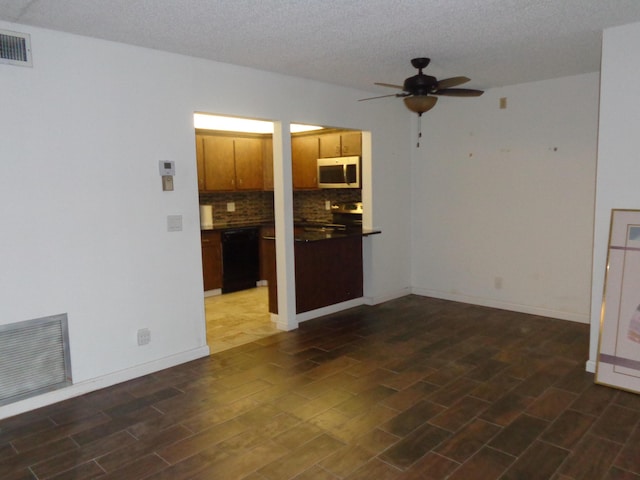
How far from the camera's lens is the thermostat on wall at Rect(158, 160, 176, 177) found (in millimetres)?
3812

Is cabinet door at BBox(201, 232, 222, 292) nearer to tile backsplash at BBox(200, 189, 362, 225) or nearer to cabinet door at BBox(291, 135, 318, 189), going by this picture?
tile backsplash at BBox(200, 189, 362, 225)

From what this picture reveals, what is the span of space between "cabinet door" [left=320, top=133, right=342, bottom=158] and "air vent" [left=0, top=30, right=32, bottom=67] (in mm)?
4044

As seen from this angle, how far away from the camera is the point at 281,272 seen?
193 inches

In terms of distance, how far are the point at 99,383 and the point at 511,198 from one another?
15.1 feet

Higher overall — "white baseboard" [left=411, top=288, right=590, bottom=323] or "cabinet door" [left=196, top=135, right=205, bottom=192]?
"cabinet door" [left=196, top=135, right=205, bottom=192]

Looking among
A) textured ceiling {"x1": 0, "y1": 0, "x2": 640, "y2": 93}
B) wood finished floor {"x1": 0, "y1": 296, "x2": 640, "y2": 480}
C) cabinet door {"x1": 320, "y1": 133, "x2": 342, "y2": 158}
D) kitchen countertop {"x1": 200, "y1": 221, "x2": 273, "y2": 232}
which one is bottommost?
wood finished floor {"x1": 0, "y1": 296, "x2": 640, "y2": 480}

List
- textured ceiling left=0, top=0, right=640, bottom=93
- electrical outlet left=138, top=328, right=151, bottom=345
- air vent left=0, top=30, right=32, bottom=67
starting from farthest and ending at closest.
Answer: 1. electrical outlet left=138, top=328, right=151, bottom=345
2. air vent left=0, top=30, right=32, bottom=67
3. textured ceiling left=0, top=0, right=640, bottom=93

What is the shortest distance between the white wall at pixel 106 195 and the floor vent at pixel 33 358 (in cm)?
6

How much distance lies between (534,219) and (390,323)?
2.01 meters

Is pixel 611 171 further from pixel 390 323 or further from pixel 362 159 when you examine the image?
pixel 362 159

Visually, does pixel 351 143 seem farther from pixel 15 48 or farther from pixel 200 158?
pixel 15 48

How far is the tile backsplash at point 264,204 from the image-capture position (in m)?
7.07

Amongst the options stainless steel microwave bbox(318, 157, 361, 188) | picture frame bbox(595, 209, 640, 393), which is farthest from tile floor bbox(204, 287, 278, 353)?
picture frame bbox(595, 209, 640, 393)

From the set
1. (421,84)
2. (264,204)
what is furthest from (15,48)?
(264,204)
